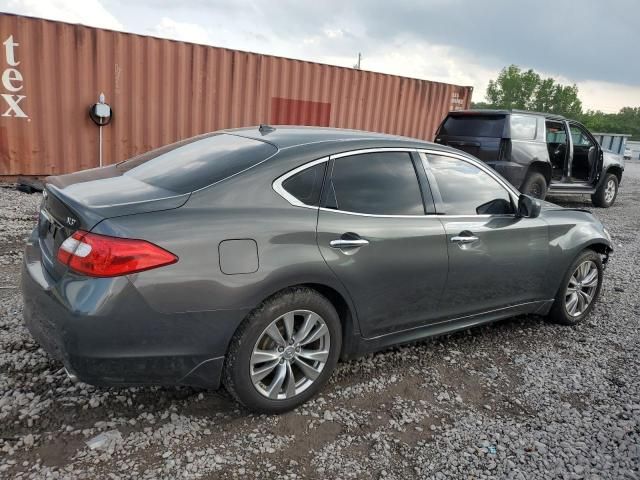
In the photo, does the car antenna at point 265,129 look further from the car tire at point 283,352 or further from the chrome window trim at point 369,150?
the car tire at point 283,352

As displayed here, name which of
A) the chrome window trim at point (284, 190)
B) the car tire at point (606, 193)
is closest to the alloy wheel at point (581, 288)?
the chrome window trim at point (284, 190)

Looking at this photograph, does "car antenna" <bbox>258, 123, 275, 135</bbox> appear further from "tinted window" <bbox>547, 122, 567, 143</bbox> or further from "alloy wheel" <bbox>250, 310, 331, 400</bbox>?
"tinted window" <bbox>547, 122, 567, 143</bbox>

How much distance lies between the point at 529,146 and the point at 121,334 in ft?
27.0

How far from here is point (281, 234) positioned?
2.56 metres

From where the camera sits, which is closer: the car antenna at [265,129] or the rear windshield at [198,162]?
the rear windshield at [198,162]

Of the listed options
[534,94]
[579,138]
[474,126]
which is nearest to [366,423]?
[474,126]

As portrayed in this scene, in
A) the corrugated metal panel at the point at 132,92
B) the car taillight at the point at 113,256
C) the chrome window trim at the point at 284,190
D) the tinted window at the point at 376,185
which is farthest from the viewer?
the corrugated metal panel at the point at 132,92

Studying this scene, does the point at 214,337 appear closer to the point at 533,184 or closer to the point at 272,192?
the point at 272,192

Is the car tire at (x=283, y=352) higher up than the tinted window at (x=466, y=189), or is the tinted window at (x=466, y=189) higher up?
the tinted window at (x=466, y=189)

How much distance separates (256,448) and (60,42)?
798cm

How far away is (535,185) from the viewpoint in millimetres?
9086

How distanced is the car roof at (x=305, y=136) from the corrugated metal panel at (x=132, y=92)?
20.8 ft

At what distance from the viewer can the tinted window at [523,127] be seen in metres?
8.69

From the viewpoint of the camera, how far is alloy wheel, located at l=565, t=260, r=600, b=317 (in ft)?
13.9
